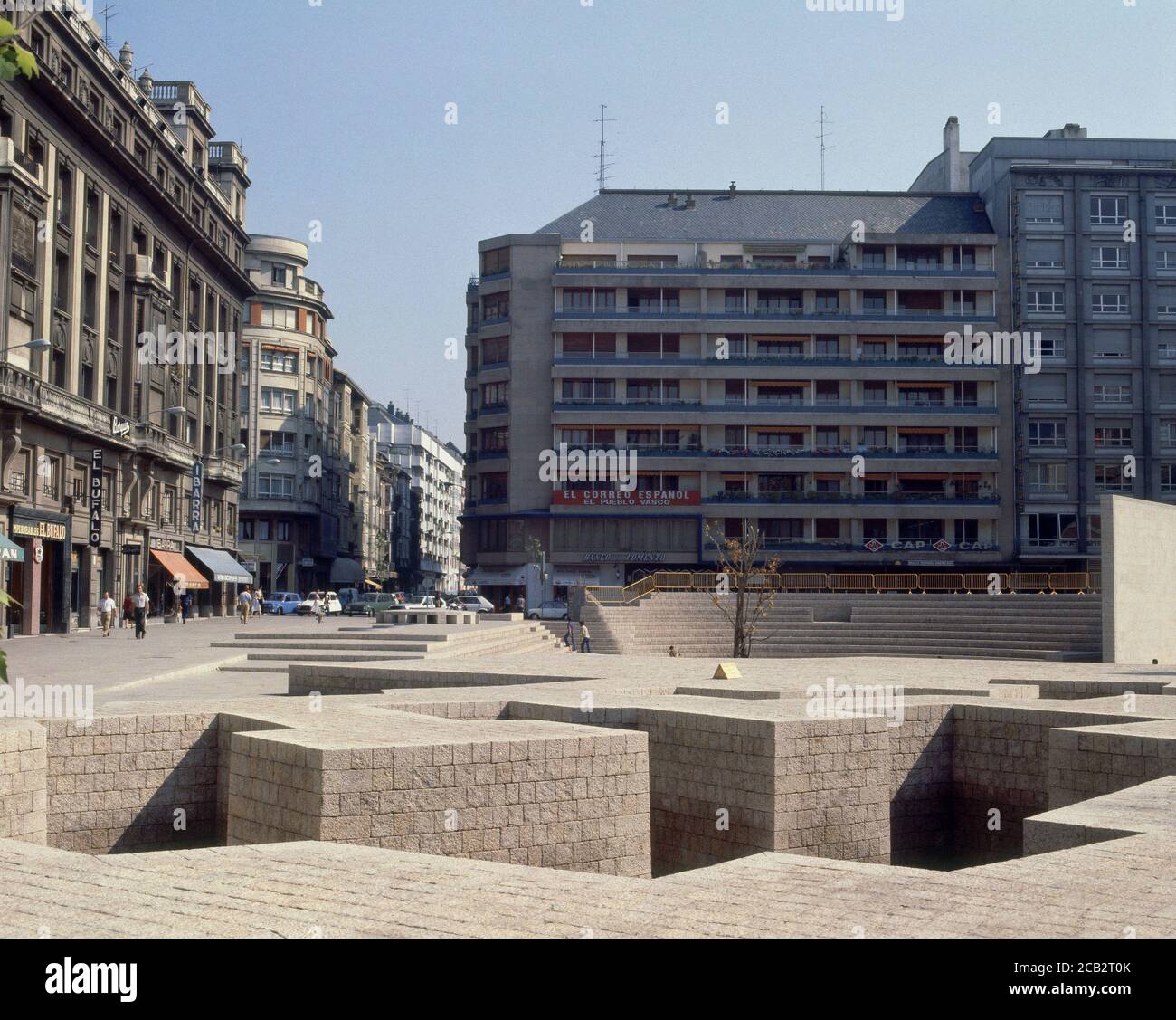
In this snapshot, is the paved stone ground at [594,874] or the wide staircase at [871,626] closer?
the paved stone ground at [594,874]

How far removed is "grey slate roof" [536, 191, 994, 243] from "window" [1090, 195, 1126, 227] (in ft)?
19.9

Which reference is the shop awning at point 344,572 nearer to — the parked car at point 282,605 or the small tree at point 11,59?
the parked car at point 282,605

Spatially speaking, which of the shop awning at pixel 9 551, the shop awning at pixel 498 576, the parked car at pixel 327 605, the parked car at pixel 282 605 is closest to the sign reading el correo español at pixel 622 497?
the shop awning at pixel 498 576

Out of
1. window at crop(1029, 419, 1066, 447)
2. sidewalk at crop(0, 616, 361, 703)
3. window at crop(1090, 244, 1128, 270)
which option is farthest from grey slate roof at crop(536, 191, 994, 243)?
sidewalk at crop(0, 616, 361, 703)

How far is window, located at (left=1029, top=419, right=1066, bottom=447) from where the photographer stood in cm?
7188

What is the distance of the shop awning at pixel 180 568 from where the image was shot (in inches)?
2179

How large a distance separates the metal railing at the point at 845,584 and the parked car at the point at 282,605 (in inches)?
943

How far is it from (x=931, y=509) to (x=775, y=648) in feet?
107

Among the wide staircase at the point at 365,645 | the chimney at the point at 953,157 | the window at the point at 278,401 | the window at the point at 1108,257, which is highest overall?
the chimney at the point at 953,157

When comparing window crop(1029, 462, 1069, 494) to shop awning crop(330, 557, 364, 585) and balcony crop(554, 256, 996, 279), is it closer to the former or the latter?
balcony crop(554, 256, 996, 279)

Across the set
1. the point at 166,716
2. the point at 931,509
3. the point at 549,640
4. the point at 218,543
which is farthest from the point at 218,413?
the point at 166,716

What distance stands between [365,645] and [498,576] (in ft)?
160

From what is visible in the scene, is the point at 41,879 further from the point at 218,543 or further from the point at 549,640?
the point at 218,543

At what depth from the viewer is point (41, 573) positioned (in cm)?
4216
